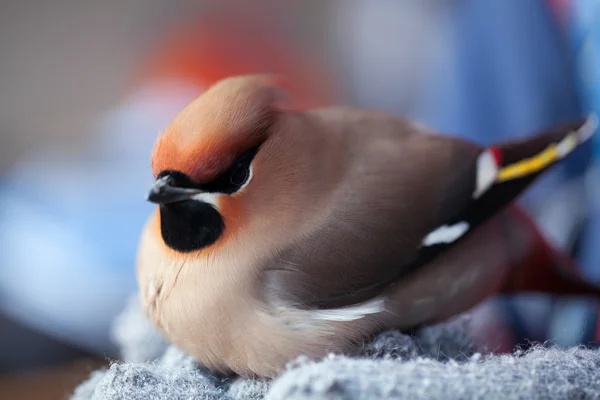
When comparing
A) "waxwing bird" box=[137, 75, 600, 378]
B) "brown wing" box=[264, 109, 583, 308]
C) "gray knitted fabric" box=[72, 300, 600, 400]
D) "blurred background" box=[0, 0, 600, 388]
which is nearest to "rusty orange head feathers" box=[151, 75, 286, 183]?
"waxwing bird" box=[137, 75, 600, 378]

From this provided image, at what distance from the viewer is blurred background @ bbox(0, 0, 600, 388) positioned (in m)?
1.35

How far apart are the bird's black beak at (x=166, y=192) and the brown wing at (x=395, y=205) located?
5.9 inches

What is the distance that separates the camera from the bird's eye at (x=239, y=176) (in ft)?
2.51

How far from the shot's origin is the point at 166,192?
28.2 inches

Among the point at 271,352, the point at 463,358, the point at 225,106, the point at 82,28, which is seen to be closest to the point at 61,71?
the point at 82,28

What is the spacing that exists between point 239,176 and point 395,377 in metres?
0.33

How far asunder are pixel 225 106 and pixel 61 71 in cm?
117

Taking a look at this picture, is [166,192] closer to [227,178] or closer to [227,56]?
[227,178]

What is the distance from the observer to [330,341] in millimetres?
759

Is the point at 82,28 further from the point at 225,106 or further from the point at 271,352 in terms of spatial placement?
the point at 271,352

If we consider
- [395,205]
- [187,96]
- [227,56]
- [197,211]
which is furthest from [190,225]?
[227,56]

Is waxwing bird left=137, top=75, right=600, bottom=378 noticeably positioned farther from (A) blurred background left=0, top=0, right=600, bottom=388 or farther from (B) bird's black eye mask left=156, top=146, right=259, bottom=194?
(A) blurred background left=0, top=0, right=600, bottom=388

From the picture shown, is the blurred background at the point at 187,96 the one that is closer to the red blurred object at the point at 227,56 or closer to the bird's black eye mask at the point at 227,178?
the red blurred object at the point at 227,56

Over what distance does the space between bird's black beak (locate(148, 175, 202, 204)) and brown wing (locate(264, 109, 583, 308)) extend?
0.15 metres
